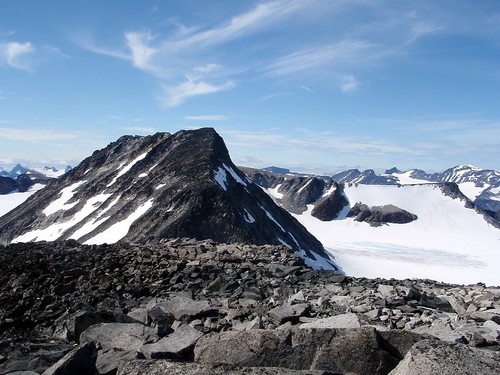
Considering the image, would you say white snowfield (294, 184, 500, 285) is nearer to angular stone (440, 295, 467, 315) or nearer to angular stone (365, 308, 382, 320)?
angular stone (440, 295, 467, 315)

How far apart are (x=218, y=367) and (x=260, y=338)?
4.32 feet

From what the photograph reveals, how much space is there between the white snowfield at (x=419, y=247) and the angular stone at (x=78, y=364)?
7833 centimetres

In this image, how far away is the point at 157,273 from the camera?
16891 mm

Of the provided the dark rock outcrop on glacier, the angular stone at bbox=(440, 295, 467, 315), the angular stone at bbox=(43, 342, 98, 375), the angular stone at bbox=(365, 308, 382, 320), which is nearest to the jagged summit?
the angular stone at bbox=(440, 295, 467, 315)

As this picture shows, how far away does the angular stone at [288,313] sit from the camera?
10408 mm

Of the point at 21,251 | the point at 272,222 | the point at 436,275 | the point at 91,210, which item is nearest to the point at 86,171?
the point at 91,210

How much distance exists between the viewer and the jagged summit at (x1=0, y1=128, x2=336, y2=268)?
2436 inches

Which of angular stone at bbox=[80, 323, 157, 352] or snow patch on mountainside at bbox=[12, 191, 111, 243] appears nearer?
angular stone at bbox=[80, 323, 157, 352]

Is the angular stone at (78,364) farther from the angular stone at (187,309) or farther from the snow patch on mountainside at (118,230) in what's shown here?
the snow patch on mountainside at (118,230)

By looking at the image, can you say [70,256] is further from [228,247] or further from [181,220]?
[181,220]

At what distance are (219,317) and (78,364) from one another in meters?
5.36

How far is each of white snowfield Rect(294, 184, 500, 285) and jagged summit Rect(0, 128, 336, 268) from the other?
76.5 feet

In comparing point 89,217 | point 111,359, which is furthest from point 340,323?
point 89,217

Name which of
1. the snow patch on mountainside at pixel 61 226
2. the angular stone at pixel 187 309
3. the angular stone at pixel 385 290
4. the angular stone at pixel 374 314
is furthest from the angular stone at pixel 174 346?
the snow patch on mountainside at pixel 61 226
